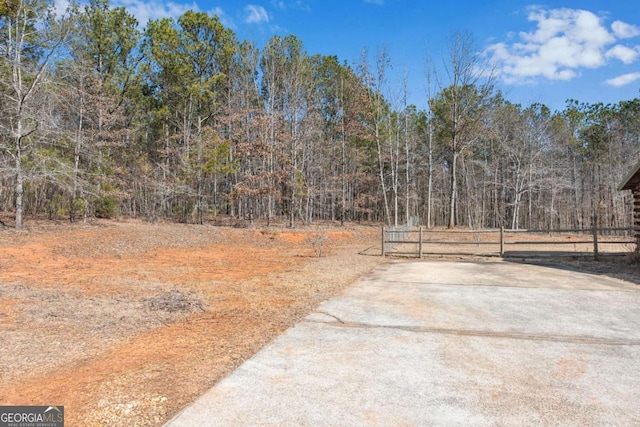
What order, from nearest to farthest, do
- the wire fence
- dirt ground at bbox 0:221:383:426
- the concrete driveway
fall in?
the concrete driveway, dirt ground at bbox 0:221:383:426, the wire fence

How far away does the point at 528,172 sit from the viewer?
28.5 metres

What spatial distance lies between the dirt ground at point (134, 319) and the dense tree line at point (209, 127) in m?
6.59

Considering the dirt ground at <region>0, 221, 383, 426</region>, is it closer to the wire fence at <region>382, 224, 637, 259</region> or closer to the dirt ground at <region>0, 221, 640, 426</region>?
the dirt ground at <region>0, 221, 640, 426</region>

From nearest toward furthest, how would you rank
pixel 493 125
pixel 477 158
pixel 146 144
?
pixel 146 144
pixel 493 125
pixel 477 158

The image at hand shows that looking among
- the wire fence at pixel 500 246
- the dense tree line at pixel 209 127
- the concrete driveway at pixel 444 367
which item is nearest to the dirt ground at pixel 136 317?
the concrete driveway at pixel 444 367

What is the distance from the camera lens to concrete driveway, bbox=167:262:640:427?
105 inches

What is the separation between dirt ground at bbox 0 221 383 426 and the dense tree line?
659 cm

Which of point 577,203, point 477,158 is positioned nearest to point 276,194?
point 477,158

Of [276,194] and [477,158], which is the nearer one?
[276,194]

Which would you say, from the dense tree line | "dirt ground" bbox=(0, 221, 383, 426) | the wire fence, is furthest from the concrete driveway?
the dense tree line

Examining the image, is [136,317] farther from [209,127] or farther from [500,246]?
[209,127]

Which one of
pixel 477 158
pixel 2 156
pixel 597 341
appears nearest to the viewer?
pixel 597 341

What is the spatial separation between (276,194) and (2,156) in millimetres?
12335

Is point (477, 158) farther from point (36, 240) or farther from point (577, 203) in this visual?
point (36, 240)
